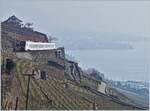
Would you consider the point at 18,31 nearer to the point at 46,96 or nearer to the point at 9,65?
the point at 9,65

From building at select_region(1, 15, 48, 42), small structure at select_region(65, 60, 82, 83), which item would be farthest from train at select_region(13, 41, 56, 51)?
small structure at select_region(65, 60, 82, 83)

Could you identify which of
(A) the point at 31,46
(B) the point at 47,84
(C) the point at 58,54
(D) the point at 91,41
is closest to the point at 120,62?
(D) the point at 91,41

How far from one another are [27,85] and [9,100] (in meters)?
0.19

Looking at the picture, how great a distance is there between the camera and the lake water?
14.4 ft

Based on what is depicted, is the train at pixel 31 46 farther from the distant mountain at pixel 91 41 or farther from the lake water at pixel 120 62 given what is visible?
the lake water at pixel 120 62

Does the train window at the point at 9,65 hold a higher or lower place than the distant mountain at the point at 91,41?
lower

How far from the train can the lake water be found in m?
0.23

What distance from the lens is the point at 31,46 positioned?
14.8ft

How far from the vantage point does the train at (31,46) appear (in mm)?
4488

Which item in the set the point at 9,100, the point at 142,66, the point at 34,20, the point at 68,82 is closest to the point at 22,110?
the point at 9,100

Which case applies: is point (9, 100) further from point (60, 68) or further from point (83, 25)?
point (83, 25)

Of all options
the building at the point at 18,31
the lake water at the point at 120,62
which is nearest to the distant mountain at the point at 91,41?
the lake water at the point at 120,62

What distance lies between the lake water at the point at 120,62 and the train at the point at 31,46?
0.76ft

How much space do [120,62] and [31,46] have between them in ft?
2.49
